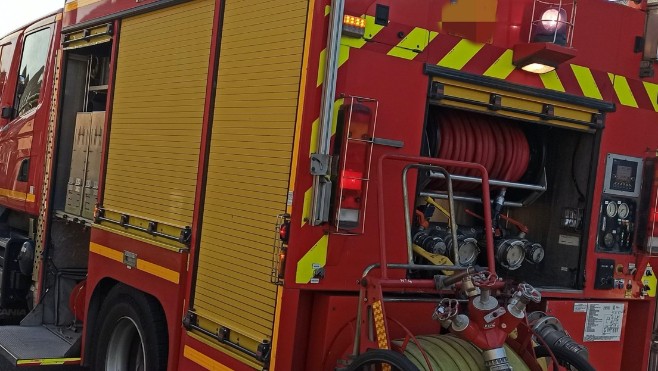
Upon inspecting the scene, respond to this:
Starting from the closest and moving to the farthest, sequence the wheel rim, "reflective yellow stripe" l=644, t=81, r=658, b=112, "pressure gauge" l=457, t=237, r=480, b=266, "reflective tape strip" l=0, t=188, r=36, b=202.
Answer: "pressure gauge" l=457, t=237, r=480, b=266
"reflective yellow stripe" l=644, t=81, r=658, b=112
the wheel rim
"reflective tape strip" l=0, t=188, r=36, b=202

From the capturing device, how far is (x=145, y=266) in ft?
15.0

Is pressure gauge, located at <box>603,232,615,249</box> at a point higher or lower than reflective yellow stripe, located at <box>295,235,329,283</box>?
higher

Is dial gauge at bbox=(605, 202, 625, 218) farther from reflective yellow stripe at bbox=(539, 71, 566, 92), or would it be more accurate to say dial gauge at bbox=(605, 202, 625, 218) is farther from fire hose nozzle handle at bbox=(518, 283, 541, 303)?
fire hose nozzle handle at bbox=(518, 283, 541, 303)

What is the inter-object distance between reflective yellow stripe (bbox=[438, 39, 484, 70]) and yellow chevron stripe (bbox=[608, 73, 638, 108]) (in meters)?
0.97

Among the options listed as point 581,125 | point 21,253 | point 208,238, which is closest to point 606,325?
point 581,125

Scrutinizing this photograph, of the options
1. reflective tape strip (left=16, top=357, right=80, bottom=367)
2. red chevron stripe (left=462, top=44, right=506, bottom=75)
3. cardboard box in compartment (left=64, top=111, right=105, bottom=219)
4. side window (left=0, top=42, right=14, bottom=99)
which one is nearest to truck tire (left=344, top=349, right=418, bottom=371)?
red chevron stripe (left=462, top=44, right=506, bottom=75)

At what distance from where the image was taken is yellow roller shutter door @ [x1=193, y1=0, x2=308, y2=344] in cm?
349

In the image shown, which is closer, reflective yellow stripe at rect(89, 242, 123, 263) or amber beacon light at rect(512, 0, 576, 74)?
amber beacon light at rect(512, 0, 576, 74)

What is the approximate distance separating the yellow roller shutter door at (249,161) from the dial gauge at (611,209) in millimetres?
2049

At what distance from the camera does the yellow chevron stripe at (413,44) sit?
3596 millimetres

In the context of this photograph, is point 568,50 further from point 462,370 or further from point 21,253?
point 21,253

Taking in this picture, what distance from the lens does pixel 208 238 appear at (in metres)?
3.97

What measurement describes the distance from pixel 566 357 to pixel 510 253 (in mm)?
689

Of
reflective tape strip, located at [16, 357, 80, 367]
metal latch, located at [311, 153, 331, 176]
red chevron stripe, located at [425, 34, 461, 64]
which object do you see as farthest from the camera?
reflective tape strip, located at [16, 357, 80, 367]
